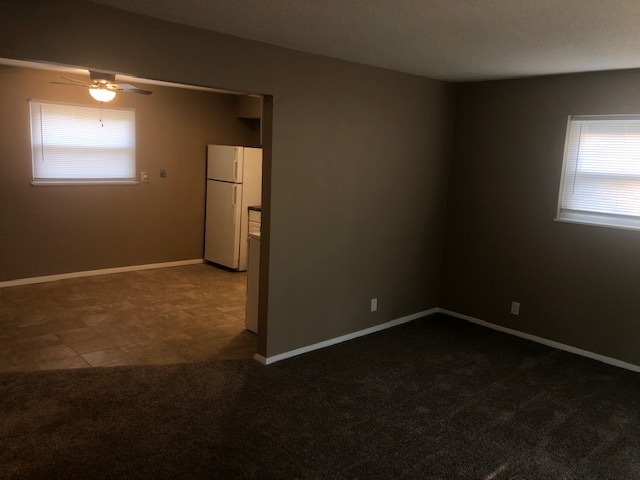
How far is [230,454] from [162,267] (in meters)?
4.53

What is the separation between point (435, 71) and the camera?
4371 millimetres

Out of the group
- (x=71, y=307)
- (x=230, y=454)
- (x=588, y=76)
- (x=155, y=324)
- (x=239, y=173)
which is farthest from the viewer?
(x=239, y=173)

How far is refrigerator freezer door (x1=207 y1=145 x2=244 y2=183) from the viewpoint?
6660 millimetres

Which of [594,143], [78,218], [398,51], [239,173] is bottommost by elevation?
[78,218]

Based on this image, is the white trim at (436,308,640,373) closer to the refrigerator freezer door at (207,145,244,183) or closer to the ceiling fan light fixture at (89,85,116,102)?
the refrigerator freezer door at (207,145,244,183)

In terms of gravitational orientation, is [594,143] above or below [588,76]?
below

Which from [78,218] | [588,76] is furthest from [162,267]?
[588,76]

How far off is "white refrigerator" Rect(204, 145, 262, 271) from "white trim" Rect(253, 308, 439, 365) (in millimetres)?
2524

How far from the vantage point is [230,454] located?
2.78 m

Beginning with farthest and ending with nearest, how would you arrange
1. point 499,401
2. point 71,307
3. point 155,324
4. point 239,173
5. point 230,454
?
point 239,173
point 71,307
point 155,324
point 499,401
point 230,454

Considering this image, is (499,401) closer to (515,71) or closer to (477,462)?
(477,462)

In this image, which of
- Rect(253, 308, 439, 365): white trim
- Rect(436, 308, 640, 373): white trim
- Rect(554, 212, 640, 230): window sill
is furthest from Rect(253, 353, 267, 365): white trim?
Rect(554, 212, 640, 230): window sill

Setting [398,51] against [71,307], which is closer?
[398,51]

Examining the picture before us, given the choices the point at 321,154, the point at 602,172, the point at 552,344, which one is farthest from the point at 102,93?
the point at 552,344
